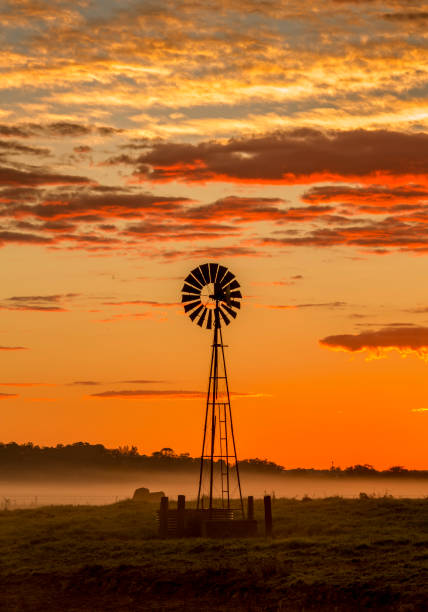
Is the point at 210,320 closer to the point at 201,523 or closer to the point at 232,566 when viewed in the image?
the point at 201,523

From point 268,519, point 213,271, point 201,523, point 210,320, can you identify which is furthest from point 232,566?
point 213,271

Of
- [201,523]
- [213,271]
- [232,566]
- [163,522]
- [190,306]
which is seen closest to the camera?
[232,566]

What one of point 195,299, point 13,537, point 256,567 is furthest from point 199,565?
point 195,299

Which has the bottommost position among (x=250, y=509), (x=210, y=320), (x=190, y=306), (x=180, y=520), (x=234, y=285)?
(x=180, y=520)

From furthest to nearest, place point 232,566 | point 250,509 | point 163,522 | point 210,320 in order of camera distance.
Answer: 1. point 210,320
2. point 250,509
3. point 163,522
4. point 232,566

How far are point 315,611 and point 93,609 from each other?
8505 millimetres

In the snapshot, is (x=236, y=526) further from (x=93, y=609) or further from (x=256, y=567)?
(x=93, y=609)

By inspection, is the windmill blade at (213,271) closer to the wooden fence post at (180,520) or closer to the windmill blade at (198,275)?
the windmill blade at (198,275)

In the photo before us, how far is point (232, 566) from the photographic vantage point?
121 feet

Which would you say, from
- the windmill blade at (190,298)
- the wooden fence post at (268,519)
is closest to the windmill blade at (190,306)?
the windmill blade at (190,298)

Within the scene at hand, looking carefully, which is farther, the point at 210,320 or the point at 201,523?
the point at 210,320

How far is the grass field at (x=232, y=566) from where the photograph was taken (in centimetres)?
3281

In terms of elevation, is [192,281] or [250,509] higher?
[192,281]

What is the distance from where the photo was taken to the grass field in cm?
3281
